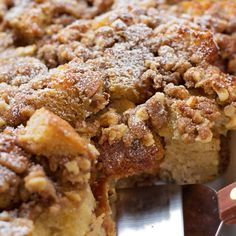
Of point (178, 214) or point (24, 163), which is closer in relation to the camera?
point (24, 163)

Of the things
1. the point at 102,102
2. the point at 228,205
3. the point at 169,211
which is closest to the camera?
the point at 228,205

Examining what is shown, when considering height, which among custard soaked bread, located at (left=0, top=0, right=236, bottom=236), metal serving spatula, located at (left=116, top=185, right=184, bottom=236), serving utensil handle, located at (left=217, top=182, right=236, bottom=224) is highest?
custard soaked bread, located at (left=0, top=0, right=236, bottom=236)

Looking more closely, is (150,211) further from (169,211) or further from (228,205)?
(228,205)

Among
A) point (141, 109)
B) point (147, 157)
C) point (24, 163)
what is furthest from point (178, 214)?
point (24, 163)

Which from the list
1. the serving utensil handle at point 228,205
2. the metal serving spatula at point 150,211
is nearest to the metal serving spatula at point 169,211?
the metal serving spatula at point 150,211

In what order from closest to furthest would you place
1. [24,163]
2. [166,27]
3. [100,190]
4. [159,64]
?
[24,163], [100,190], [159,64], [166,27]

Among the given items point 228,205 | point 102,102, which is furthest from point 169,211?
point 102,102

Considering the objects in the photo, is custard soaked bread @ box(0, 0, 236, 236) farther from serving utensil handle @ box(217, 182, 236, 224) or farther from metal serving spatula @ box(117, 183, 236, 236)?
serving utensil handle @ box(217, 182, 236, 224)

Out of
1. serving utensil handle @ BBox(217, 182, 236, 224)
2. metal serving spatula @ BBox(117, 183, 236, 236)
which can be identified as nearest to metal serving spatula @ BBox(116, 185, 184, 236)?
metal serving spatula @ BBox(117, 183, 236, 236)

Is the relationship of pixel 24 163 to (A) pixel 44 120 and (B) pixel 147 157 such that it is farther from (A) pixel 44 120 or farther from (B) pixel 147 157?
(B) pixel 147 157
